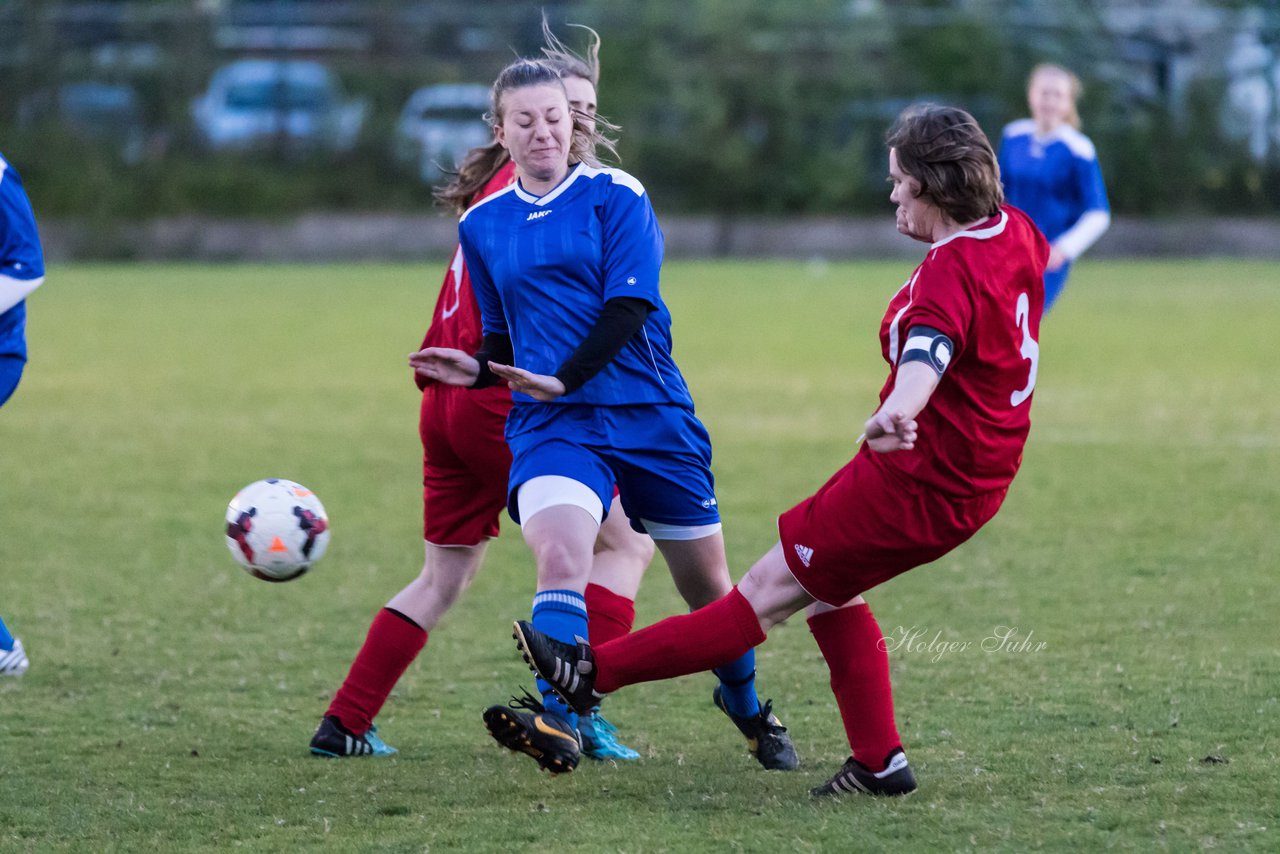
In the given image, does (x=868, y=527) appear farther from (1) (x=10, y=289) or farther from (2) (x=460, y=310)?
(1) (x=10, y=289)

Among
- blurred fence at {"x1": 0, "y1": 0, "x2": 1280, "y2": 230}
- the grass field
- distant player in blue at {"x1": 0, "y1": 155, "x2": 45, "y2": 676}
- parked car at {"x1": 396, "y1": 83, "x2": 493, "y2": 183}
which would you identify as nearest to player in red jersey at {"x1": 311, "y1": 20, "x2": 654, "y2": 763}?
the grass field

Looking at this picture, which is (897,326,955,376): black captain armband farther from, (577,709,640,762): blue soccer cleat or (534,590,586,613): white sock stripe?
(577,709,640,762): blue soccer cleat

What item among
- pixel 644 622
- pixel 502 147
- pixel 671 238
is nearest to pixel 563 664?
pixel 502 147

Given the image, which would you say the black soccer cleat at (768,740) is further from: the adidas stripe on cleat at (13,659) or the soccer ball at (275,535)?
the adidas stripe on cleat at (13,659)

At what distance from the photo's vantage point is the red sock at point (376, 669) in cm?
447

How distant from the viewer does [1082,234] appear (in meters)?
9.58

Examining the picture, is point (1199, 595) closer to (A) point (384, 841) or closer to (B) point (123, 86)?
(A) point (384, 841)

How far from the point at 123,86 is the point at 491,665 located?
24226 millimetres

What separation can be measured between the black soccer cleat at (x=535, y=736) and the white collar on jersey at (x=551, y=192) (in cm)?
123

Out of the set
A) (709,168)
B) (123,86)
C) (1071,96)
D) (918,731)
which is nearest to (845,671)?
(918,731)

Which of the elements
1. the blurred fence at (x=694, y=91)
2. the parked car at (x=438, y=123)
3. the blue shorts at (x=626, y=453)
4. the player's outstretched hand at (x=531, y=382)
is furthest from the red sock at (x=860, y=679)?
the parked car at (x=438, y=123)

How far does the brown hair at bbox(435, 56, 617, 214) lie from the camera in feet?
13.5

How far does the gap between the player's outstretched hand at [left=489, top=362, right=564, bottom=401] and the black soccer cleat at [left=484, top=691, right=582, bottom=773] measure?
692 mm

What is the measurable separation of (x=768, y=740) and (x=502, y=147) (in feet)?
5.67
